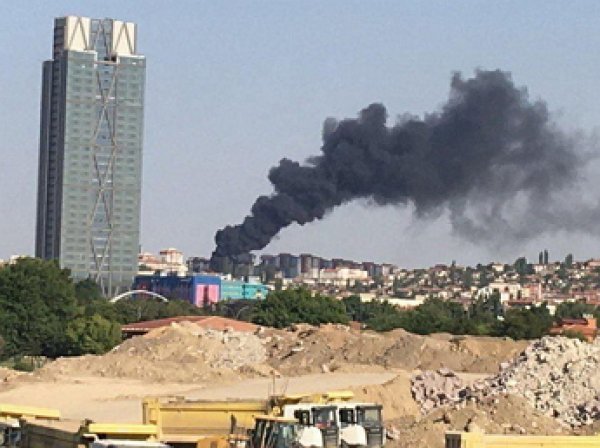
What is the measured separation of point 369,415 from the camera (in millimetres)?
27531

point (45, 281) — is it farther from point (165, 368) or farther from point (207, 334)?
point (165, 368)

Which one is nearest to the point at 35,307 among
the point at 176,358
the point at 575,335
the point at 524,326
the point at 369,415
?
the point at 524,326

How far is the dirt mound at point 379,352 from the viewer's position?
67.2 meters

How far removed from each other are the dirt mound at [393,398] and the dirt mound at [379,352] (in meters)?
18.8

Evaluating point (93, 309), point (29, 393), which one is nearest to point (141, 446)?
point (29, 393)

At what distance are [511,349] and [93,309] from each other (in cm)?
4900

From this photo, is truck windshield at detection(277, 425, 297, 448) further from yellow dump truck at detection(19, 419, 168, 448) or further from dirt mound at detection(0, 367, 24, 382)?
dirt mound at detection(0, 367, 24, 382)

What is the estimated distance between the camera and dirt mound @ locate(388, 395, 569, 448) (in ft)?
108

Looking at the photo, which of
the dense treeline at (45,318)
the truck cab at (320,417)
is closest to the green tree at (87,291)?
the dense treeline at (45,318)

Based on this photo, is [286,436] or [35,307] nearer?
[286,436]

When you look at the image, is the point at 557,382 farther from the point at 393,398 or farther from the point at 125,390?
the point at 125,390

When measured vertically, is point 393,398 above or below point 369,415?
below

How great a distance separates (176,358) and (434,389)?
915 inches

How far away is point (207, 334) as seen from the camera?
7294 centimetres
